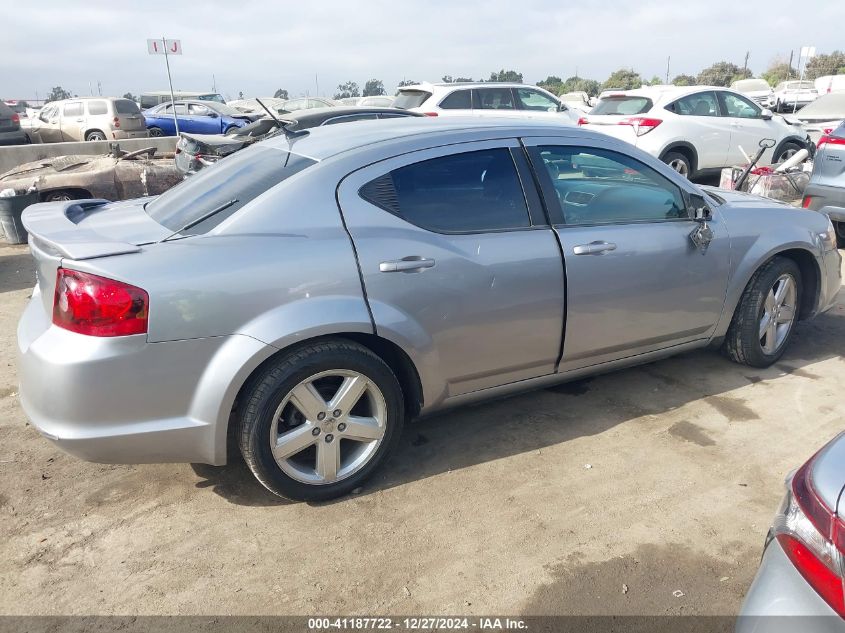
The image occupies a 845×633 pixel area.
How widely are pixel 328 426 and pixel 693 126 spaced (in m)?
9.44

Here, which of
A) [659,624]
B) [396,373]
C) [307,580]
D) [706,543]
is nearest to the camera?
[659,624]

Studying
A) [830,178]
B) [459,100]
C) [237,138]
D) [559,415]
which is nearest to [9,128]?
[237,138]

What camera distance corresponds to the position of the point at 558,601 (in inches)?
97.6

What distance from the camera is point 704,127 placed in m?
10.5

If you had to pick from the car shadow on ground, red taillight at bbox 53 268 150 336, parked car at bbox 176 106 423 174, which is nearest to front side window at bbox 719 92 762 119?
parked car at bbox 176 106 423 174

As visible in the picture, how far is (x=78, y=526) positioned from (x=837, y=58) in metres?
64.6

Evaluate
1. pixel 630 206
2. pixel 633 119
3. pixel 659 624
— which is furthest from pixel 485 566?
pixel 633 119

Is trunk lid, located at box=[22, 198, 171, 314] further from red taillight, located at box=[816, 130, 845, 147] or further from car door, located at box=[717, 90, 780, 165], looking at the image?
car door, located at box=[717, 90, 780, 165]

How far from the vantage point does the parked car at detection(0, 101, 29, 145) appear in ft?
47.0

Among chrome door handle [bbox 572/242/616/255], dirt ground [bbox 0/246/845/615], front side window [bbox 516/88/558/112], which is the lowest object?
dirt ground [bbox 0/246/845/615]

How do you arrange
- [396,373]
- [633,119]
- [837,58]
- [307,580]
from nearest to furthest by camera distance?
[307,580] < [396,373] < [633,119] < [837,58]

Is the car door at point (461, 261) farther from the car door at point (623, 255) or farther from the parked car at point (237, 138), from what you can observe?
the parked car at point (237, 138)

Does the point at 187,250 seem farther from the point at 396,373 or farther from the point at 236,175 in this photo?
the point at 396,373

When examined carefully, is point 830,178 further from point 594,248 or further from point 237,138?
point 237,138
